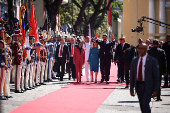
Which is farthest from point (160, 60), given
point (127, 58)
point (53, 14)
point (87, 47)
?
point (53, 14)

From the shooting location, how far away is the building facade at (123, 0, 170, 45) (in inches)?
2422

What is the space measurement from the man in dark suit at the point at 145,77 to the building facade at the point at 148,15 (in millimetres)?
51086

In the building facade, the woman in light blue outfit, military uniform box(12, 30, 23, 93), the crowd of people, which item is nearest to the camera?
the crowd of people

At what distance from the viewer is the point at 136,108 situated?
1308cm

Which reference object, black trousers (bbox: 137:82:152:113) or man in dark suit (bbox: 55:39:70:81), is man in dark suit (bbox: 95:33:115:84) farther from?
black trousers (bbox: 137:82:152:113)

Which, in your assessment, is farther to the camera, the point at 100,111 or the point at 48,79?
the point at 48,79

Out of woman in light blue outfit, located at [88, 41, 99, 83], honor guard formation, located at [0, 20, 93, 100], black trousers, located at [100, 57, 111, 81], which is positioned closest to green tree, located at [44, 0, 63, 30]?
honor guard formation, located at [0, 20, 93, 100]

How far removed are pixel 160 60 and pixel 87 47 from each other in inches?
322

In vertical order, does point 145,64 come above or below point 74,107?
above

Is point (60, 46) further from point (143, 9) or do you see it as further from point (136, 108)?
point (143, 9)

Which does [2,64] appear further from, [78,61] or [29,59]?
[78,61]

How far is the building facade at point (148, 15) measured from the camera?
202ft

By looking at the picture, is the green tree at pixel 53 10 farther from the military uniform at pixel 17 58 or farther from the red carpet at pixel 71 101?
the military uniform at pixel 17 58

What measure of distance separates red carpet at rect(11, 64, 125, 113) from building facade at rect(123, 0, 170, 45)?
1695 inches
